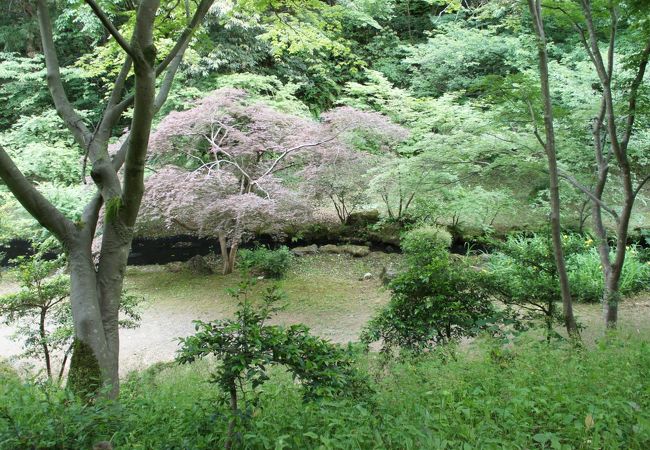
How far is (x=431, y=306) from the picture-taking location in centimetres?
406

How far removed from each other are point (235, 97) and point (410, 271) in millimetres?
5714

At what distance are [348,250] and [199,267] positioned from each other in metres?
3.14

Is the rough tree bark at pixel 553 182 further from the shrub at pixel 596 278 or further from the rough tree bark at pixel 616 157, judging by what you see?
the shrub at pixel 596 278

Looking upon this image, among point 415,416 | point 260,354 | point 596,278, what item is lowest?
point 596,278

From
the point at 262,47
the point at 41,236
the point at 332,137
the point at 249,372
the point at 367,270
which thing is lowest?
the point at 367,270

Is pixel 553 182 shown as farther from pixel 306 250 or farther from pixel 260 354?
pixel 306 250

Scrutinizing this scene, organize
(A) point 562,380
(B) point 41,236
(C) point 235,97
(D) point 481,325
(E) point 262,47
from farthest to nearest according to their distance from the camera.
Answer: (E) point 262,47 → (B) point 41,236 → (C) point 235,97 → (D) point 481,325 → (A) point 562,380

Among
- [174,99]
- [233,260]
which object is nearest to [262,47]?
[174,99]

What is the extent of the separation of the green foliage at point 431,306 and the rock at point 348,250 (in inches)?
209

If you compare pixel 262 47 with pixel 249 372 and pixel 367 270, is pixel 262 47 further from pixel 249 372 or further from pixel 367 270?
pixel 249 372

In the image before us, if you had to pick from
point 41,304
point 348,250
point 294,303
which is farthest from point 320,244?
point 41,304

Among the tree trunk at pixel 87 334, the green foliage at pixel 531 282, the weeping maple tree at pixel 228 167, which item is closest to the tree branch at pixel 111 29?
the tree trunk at pixel 87 334

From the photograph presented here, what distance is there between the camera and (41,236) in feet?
31.2

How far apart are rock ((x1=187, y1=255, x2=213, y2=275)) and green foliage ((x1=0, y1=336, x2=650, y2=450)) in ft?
19.8
